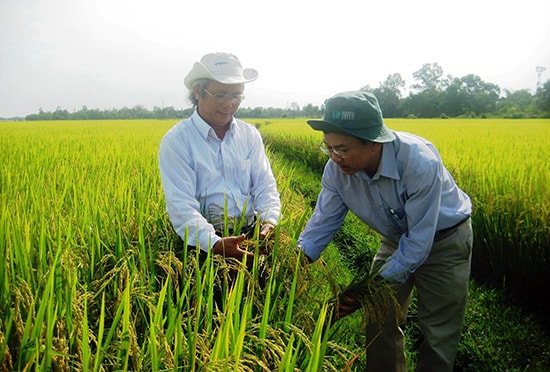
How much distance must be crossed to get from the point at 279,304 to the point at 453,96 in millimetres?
58023

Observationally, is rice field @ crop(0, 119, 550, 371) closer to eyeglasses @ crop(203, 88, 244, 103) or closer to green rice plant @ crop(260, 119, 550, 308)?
green rice plant @ crop(260, 119, 550, 308)

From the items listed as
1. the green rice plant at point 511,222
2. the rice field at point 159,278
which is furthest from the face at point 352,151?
the green rice plant at point 511,222

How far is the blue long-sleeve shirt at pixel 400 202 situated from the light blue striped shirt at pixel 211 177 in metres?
0.32

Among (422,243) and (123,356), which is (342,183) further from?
(123,356)

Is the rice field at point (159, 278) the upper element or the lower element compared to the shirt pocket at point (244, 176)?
lower

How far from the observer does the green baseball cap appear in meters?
1.50

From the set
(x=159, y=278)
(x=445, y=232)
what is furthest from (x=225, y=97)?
(x=445, y=232)

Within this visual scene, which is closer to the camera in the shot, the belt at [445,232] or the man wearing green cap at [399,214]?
the man wearing green cap at [399,214]

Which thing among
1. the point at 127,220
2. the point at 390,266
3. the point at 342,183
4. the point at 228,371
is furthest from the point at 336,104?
the point at 127,220

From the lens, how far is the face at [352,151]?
1.55 m

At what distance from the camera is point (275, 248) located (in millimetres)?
1544

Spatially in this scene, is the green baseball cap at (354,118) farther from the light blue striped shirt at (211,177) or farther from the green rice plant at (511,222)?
the green rice plant at (511,222)

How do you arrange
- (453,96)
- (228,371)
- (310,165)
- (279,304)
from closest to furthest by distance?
1. (228,371)
2. (279,304)
3. (310,165)
4. (453,96)

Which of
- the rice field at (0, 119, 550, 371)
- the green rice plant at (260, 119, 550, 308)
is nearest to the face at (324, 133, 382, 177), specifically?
the rice field at (0, 119, 550, 371)
